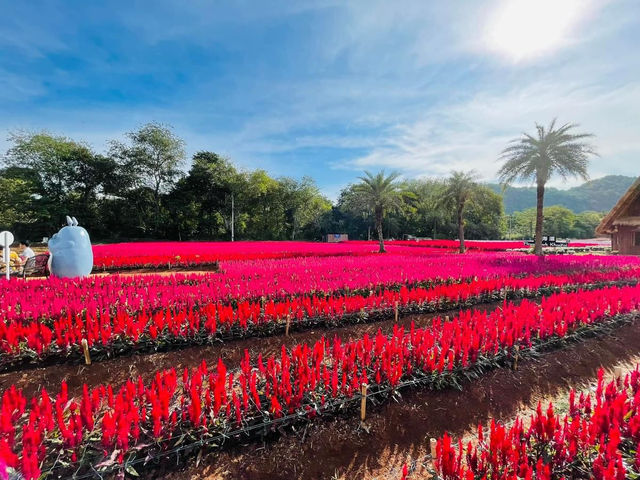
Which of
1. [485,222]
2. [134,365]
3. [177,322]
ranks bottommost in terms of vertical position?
[134,365]

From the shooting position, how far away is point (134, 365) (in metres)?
4.32

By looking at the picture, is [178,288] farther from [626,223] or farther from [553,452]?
[626,223]

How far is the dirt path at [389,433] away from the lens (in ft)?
8.95

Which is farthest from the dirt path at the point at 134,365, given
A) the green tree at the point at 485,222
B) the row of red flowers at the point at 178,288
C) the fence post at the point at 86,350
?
the green tree at the point at 485,222

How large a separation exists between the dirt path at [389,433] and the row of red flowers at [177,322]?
7.45 feet

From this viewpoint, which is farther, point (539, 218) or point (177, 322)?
point (539, 218)

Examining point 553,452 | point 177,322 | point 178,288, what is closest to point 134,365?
point 177,322

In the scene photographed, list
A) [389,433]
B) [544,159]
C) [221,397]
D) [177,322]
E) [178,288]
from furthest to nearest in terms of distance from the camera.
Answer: [544,159] < [178,288] < [177,322] < [389,433] < [221,397]

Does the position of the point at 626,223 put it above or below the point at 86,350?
above

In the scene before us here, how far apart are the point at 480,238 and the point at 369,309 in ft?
176

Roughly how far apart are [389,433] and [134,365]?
364cm

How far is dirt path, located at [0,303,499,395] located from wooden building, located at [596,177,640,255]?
22.6 meters

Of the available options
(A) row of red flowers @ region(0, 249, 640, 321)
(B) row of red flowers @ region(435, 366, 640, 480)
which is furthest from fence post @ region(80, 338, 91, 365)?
(B) row of red flowers @ region(435, 366, 640, 480)

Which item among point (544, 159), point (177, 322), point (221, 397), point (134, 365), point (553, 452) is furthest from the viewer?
point (544, 159)
